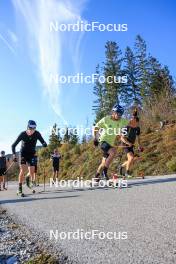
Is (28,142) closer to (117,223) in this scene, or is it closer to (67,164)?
(117,223)

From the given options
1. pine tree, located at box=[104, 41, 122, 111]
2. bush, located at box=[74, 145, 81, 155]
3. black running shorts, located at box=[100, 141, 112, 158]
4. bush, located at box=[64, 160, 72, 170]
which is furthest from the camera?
pine tree, located at box=[104, 41, 122, 111]

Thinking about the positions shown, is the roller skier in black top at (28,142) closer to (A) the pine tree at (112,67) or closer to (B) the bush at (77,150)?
(B) the bush at (77,150)

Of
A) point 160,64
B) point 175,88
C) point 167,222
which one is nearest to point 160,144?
point 175,88

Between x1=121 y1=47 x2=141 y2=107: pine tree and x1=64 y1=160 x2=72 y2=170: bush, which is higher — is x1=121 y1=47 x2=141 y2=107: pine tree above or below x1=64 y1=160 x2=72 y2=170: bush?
above

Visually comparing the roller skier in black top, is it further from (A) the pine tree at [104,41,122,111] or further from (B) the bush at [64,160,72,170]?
(A) the pine tree at [104,41,122,111]

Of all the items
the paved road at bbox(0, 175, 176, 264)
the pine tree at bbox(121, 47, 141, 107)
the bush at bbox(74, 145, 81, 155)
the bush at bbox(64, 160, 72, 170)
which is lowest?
the paved road at bbox(0, 175, 176, 264)

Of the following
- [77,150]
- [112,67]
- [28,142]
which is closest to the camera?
[28,142]

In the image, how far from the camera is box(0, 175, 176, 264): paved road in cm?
434

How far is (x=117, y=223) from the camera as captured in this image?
19.5 ft

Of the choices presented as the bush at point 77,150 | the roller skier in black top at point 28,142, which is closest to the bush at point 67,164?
the bush at point 77,150

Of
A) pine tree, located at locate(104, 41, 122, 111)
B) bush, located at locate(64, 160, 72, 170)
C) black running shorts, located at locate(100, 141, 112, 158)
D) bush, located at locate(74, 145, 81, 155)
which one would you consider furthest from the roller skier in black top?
pine tree, located at locate(104, 41, 122, 111)

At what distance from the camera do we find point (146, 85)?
6512 centimetres

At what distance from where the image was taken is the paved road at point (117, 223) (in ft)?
14.2

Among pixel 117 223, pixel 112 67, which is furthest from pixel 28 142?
pixel 112 67
